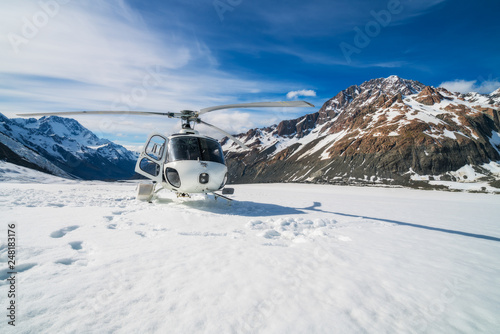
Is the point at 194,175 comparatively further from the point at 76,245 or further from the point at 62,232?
the point at 76,245

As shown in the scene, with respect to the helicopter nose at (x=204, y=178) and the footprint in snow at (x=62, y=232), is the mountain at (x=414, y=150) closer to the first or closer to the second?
the helicopter nose at (x=204, y=178)

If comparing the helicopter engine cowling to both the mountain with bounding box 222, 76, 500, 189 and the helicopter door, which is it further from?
the mountain with bounding box 222, 76, 500, 189

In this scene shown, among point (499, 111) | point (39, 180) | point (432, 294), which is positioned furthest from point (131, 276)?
point (499, 111)

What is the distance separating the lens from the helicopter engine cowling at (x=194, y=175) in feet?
27.6

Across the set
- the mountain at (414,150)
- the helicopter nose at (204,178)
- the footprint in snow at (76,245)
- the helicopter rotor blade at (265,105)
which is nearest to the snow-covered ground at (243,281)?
the footprint in snow at (76,245)

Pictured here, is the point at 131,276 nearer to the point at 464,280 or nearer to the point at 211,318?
the point at 211,318

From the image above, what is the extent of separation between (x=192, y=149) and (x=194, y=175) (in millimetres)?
1174

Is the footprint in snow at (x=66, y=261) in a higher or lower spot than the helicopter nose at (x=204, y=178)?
lower

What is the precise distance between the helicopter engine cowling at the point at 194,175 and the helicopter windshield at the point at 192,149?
0.28 meters

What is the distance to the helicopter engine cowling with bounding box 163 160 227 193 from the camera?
842 centimetres

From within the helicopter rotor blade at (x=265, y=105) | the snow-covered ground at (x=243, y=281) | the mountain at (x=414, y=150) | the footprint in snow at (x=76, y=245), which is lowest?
the footprint in snow at (x=76, y=245)

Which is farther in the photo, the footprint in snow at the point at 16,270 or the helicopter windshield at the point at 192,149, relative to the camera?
the helicopter windshield at the point at 192,149

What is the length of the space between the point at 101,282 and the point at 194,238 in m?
2.08

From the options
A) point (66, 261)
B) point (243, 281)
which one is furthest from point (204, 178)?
point (243, 281)
